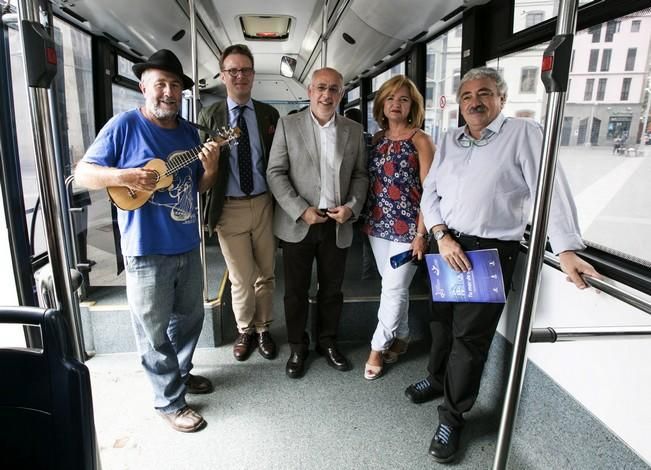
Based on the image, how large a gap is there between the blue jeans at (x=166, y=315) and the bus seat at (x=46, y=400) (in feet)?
3.49

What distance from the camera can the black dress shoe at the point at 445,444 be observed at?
6.91 ft

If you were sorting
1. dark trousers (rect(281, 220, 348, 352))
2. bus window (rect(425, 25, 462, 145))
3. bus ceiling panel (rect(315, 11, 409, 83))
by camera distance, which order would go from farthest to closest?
bus ceiling panel (rect(315, 11, 409, 83)) < bus window (rect(425, 25, 462, 145)) < dark trousers (rect(281, 220, 348, 352))

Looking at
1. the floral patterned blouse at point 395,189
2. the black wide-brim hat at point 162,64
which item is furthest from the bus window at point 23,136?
the floral patterned blouse at point 395,189

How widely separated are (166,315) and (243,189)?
902 millimetres

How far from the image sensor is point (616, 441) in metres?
1.64

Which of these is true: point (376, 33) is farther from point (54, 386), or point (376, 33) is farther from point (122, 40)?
point (54, 386)

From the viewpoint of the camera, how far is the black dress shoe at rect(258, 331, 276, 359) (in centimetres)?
302

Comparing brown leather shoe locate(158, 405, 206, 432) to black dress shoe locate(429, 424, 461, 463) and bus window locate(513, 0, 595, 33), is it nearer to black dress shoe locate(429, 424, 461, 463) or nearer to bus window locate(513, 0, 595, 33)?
Result: black dress shoe locate(429, 424, 461, 463)

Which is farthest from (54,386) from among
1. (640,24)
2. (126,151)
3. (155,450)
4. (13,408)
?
(640,24)

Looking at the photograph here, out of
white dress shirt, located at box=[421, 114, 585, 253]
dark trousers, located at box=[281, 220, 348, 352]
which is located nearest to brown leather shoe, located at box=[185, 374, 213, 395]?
dark trousers, located at box=[281, 220, 348, 352]

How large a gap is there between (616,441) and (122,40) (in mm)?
4315

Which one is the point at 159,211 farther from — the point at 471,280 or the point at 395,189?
the point at 471,280

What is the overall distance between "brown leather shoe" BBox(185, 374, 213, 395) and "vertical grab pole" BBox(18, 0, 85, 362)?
1.60 meters

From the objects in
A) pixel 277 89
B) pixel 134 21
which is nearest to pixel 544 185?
pixel 134 21
